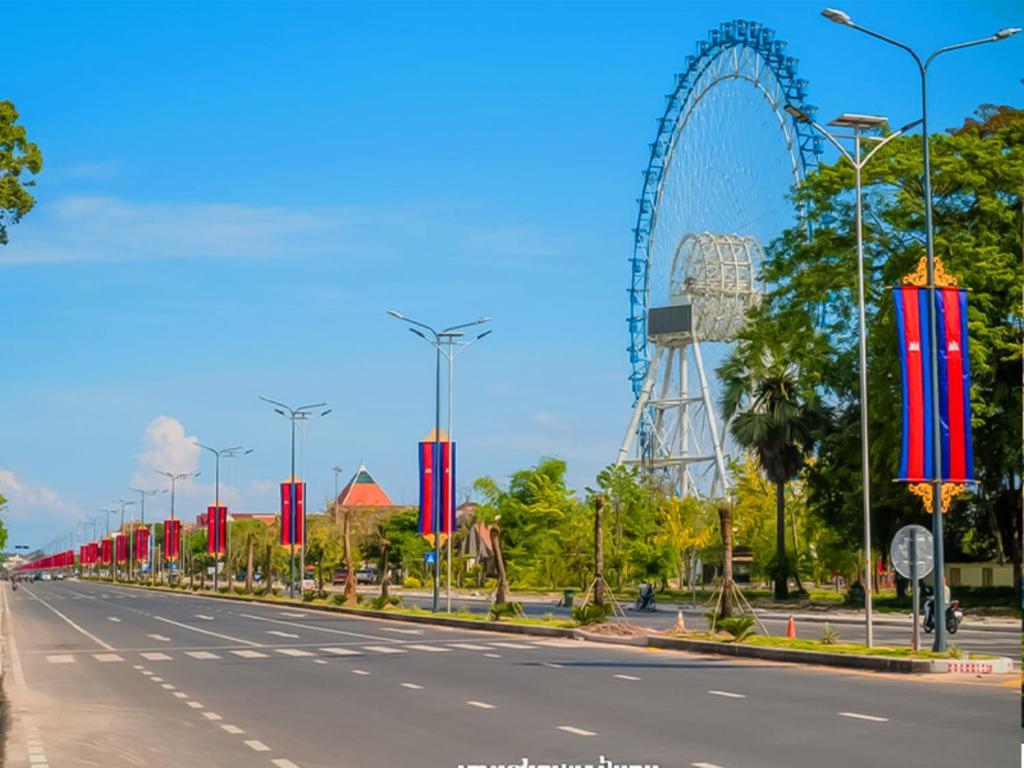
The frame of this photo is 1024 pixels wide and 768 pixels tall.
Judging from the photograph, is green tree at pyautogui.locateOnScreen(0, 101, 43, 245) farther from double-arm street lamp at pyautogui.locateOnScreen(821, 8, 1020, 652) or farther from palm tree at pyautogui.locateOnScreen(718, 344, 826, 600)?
palm tree at pyautogui.locateOnScreen(718, 344, 826, 600)

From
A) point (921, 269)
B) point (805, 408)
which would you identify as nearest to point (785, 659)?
point (921, 269)

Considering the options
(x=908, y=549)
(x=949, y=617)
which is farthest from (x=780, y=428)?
(x=908, y=549)

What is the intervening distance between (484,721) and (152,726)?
411 centimetres

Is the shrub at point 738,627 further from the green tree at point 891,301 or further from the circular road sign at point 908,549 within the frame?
the green tree at point 891,301

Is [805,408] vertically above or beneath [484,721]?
above

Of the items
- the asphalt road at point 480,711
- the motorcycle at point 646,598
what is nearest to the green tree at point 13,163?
the asphalt road at point 480,711

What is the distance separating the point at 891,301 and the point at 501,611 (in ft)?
60.4

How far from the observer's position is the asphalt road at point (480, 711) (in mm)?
15297

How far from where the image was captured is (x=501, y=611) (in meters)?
46.8

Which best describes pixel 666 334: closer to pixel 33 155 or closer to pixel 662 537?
pixel 662 537

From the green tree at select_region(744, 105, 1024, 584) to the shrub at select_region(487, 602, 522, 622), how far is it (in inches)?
614

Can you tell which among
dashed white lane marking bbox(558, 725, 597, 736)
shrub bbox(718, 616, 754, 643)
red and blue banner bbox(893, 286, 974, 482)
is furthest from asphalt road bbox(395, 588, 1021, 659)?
dashed white lane marking bbox(558, 725, 597, 736)

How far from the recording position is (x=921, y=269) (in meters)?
30.0

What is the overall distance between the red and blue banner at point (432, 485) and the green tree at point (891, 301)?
47.8 feet
